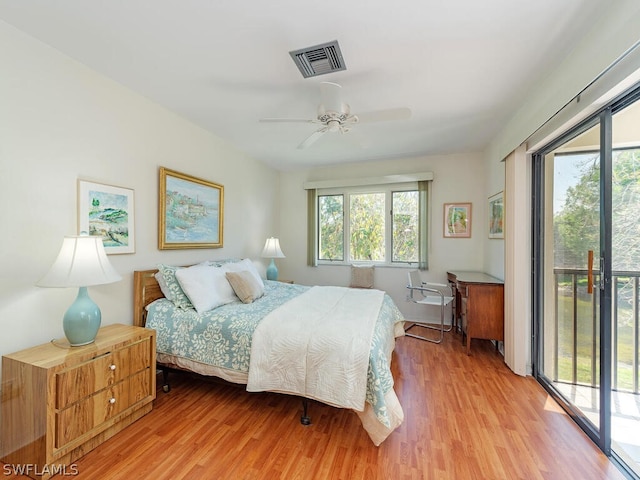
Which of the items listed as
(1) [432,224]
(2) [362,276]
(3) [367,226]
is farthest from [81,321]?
(1) [432,224]

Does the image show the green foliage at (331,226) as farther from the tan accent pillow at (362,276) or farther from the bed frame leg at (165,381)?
the bed frame leg at (165,381)

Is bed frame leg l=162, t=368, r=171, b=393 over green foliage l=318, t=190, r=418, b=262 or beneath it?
beneath

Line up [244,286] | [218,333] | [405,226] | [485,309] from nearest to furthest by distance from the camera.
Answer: [218,333]
[244,286]
[485,309]
[405,226]

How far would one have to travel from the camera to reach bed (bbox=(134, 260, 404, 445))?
167 centimetres

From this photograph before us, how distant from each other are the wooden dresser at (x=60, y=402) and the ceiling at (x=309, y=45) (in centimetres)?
195

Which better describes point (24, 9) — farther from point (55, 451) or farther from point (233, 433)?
point (233, 433)

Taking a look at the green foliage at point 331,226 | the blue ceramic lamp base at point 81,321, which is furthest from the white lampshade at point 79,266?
the green foliage at point 331,226

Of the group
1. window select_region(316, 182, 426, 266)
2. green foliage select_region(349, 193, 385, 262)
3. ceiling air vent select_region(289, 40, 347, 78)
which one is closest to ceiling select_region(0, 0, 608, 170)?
ceiling air vent select_region(289, 40, 347, 78)

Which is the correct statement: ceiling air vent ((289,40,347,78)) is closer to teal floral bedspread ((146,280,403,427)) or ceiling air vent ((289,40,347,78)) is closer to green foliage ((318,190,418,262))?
teal floral bedspread ((146,280,403,427))

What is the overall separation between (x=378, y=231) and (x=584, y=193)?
2.69 meters

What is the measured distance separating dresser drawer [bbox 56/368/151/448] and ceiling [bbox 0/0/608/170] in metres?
2.21

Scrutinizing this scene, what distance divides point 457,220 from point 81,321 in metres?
4.27

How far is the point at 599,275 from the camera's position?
1.73m

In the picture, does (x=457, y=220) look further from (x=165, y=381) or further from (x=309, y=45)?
(x=165, y=381)
